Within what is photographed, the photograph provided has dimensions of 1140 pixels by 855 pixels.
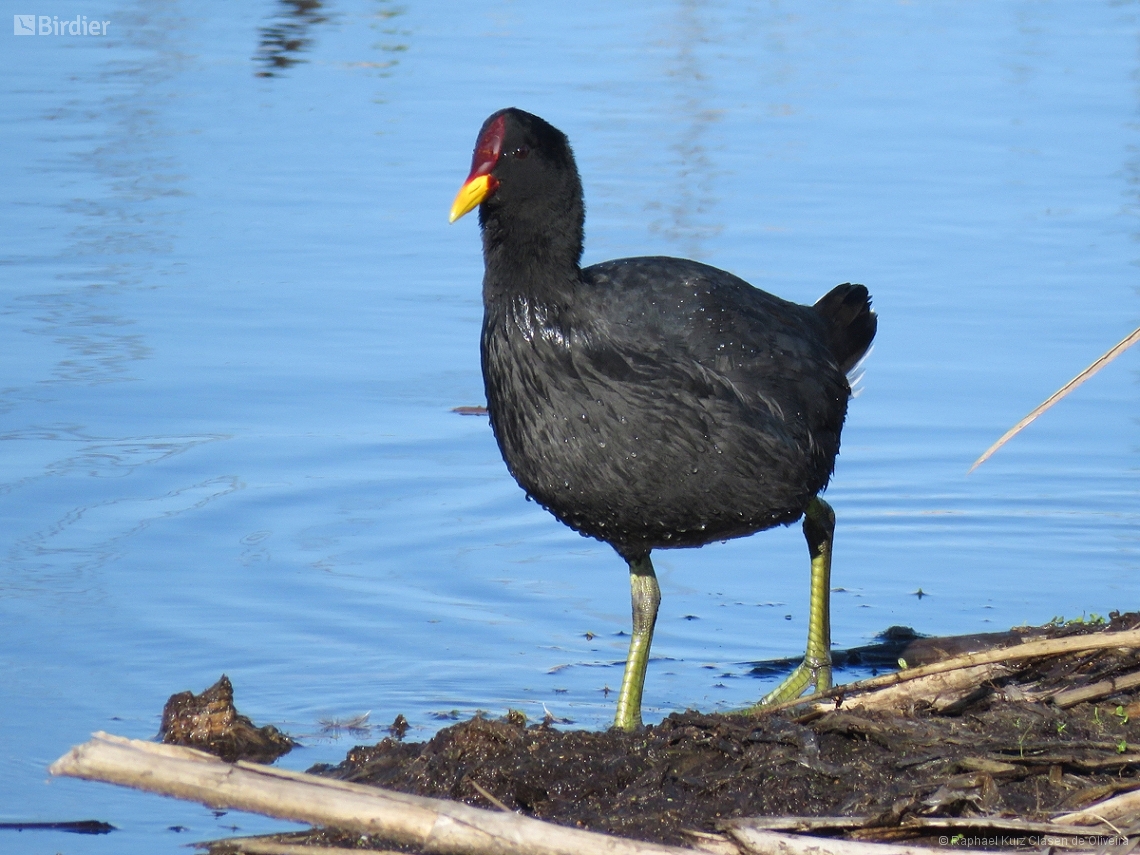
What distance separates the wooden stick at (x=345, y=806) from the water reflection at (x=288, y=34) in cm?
1091

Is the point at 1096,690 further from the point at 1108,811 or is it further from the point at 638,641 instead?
the point at 638,641

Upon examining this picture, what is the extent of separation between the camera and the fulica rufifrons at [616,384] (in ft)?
15.3

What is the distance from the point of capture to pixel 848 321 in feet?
19.1

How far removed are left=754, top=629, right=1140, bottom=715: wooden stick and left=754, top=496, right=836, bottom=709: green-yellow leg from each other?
629 millimetres

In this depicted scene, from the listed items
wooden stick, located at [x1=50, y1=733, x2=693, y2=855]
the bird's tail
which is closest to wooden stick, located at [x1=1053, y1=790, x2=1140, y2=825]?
wooden stick, located at [x1=50, y1=733, x2=693, y2=855]

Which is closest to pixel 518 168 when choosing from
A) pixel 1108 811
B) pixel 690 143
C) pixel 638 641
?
pixel 638 641

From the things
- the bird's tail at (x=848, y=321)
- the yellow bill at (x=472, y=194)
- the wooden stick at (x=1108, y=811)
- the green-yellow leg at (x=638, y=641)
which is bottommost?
the green-yellow leg at (x=638, y=641)

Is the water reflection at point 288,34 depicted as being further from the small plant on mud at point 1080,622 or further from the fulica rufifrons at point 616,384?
the small plant on mud at point 1080,622

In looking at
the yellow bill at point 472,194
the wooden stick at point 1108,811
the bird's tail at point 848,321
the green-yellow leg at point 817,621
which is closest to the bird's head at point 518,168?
the yellow bill at point 472,194

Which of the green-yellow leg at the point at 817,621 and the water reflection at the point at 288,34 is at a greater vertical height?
the water reflection at the point at 288,34

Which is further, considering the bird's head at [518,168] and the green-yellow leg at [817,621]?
the green-yellow leg at [817,621]

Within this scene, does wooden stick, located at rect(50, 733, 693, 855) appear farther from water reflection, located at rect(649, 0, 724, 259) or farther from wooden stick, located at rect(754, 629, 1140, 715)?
water reflection, located at rect(649, 0, 724, 259)

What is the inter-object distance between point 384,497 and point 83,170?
485 centimetres

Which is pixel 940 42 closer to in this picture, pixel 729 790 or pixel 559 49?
pixel 559 49
